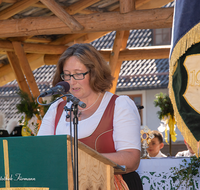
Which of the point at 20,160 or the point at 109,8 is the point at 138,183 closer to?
the point at 20,160

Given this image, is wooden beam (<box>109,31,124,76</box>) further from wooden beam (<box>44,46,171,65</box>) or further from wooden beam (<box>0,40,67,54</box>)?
wooden beam (<box>0,40,67,54</box>)

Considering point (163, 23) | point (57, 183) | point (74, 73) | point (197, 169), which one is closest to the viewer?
point (57, 183)

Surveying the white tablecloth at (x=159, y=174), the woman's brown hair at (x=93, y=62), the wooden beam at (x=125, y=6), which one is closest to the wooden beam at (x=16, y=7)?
the wooden beam at (x=125, y=6)

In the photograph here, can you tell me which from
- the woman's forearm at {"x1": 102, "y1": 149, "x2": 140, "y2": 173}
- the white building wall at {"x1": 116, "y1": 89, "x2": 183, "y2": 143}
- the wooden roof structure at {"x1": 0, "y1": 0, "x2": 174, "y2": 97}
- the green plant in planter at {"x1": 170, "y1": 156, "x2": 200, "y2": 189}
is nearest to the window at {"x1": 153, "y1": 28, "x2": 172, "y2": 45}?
the white building wall at {"x1": 116, "y1": 89, "x2": 183, "y2": 143}

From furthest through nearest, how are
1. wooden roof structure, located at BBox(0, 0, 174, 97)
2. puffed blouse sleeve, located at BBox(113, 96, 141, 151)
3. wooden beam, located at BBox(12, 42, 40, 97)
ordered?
wooden beam, located at BBox(12, 42, 40, 97)
wooden roof structure, located at BBox(0, 0, 174, 97)
puffed blouse sleeve, located at BBox(113, 96, 141, 151)

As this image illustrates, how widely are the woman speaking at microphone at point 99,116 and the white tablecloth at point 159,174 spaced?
1524mm

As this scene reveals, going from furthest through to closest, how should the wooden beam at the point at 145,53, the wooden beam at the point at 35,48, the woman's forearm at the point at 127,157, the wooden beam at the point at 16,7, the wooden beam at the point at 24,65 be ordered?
the wooden beam at the point at 145,53, the wooden beam at the point at 35,48, the wooden beam at the point at 24,65, the wooden beam at the point at 16,7, the woman's forearm at the point at 127,157

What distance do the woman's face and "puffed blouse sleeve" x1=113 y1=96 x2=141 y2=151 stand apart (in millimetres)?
250

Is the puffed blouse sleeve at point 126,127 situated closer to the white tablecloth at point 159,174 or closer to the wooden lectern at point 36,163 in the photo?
the wooden lectern at point 36,163

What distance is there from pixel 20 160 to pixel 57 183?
0.17 meters

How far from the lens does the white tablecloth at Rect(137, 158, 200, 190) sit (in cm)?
330

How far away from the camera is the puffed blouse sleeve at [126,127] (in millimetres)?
1772

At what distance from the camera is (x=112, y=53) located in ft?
24.6

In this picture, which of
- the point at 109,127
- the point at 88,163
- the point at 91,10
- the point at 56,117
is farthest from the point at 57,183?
the point at 91,10
